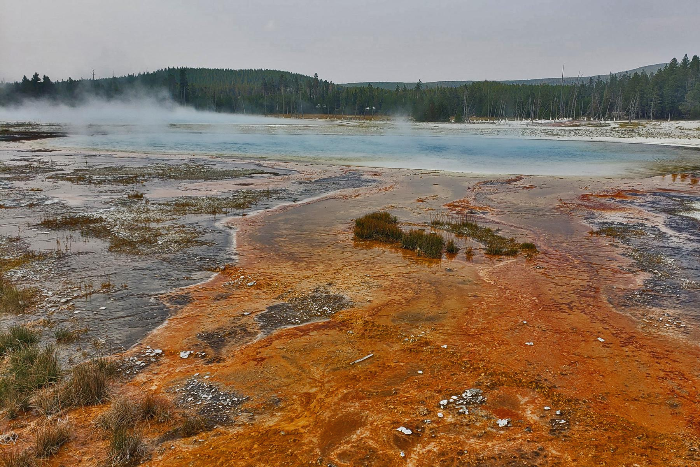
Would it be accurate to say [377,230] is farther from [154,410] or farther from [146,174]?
[146,174]

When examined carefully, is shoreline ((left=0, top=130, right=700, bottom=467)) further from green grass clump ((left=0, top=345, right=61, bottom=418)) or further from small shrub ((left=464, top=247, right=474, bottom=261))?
green grass clump ((left=0, top=345, right=61, bottom=418))

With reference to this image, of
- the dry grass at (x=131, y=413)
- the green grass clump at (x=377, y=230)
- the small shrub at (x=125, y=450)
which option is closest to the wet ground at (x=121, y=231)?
the dry grass at (x=131, y=413)

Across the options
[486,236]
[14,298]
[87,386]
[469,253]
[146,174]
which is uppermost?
[146,174]

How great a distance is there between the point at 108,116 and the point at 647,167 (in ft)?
399

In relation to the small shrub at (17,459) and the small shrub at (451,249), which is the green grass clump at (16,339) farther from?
the small shrub at (451,249)

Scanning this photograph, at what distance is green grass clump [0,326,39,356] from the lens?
7.31m

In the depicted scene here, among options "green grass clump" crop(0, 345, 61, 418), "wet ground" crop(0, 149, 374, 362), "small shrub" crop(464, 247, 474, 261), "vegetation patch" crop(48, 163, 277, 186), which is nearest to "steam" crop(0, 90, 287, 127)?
"vegetation patch" crop(48, 163, 277, 186)

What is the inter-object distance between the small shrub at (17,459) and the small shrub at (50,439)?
0.10 m

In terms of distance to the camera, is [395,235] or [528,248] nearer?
[528,248]

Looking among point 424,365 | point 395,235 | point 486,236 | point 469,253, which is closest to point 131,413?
point 424,365

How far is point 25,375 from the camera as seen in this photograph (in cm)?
643

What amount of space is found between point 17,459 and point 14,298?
18.2 feet

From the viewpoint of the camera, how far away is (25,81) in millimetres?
129375

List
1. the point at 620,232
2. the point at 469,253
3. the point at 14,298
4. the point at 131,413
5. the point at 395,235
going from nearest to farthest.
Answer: the point at 131,413 → the point at 14,298 → the point at 469,253 → the point at 395,235 → the point at 620,232
